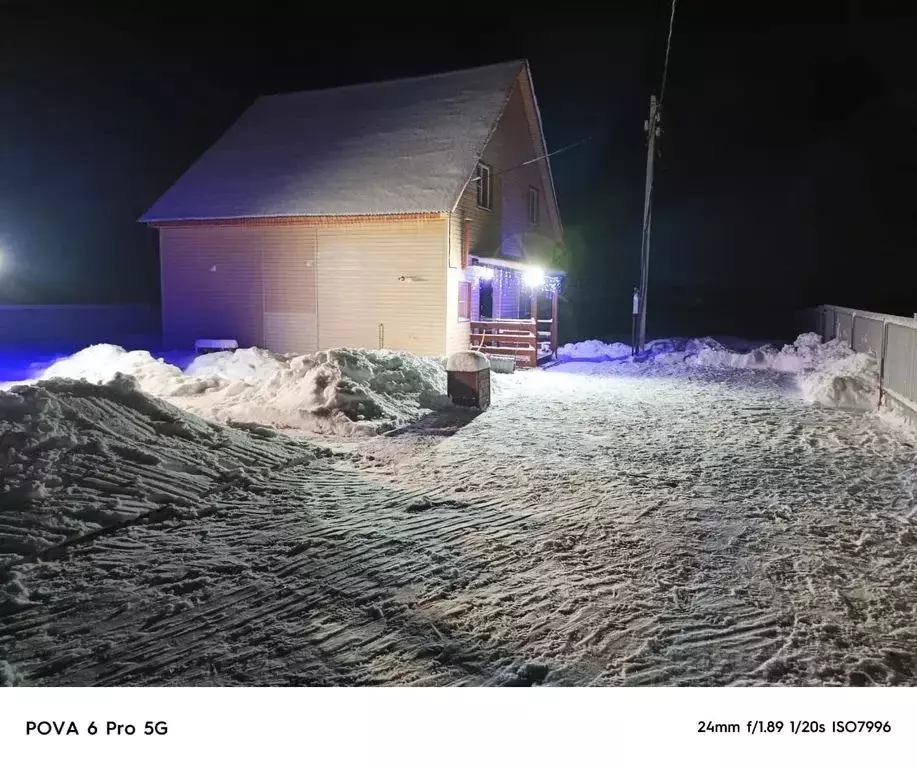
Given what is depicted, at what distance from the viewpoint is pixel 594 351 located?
21.3m

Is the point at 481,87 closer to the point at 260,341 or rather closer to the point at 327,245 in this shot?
the point at 327,245

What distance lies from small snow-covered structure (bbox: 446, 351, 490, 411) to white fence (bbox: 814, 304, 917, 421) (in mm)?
6371

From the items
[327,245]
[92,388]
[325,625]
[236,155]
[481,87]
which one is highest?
[481,87]

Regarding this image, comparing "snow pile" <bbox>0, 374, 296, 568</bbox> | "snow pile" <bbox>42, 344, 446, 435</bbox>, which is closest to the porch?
"snow pile" <bbox>42, 344, 446, 435</bbox>

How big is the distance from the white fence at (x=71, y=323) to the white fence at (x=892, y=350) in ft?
69.8

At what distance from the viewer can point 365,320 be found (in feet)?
59.7

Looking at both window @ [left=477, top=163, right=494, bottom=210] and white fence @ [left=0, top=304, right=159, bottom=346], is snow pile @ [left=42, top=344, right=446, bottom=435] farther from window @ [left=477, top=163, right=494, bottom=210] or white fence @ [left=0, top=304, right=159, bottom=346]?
white fence @ [left=0, top=304, right=159, bottom=346]

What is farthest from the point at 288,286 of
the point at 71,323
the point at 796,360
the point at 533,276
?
the point at 796,360

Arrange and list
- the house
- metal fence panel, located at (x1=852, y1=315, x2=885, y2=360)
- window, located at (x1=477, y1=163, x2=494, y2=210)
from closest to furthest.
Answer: metal fence panel, located at (x1=852, y1=315, x2=885, y2=360) → the house → window, located at (x1=477, y1=163, x2=494, y2=210)

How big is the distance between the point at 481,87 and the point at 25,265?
24.3 m

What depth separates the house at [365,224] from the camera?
685 inches

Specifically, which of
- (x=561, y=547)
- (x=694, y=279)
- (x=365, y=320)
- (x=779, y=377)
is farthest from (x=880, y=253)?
(x=561, y=547)

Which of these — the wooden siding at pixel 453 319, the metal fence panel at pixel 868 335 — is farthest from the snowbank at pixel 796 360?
the wooden siding at pixel 453 319

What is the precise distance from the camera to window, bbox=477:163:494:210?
18938 millimetres
